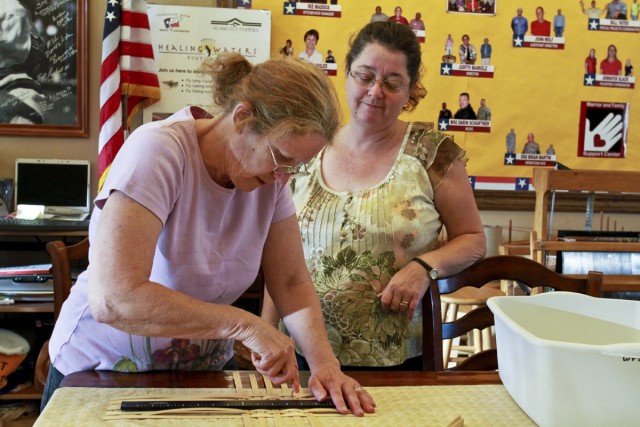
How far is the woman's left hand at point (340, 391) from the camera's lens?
1.21 metres

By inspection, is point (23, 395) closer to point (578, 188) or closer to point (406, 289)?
point (406, 289)

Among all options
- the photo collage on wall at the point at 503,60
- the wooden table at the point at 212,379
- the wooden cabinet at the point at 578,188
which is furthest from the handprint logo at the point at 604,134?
the wooden table at the point at 212,379

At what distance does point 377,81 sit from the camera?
1.76 m

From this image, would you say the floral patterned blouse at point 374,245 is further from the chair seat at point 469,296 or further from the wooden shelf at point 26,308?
the wooden shelf at point 26,308

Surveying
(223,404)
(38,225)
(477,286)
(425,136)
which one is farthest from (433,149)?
(38,225)

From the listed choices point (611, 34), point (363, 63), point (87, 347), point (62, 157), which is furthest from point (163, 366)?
point (611, 34)

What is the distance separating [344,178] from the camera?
184cm

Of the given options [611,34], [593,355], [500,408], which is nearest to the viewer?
[593,355]

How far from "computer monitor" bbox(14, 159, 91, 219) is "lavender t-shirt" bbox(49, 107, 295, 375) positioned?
2139 millimetres

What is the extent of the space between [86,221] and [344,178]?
1785 mm

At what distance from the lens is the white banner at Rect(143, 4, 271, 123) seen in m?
3.40

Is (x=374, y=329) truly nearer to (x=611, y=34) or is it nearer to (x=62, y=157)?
(x=62, y=157)

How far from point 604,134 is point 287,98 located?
3.17m

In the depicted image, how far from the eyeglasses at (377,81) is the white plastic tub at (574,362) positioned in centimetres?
68
